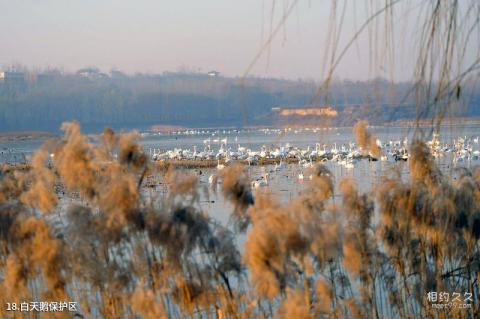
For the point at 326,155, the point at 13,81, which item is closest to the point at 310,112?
the point at 326,155

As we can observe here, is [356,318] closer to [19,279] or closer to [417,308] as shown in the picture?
[417,308]

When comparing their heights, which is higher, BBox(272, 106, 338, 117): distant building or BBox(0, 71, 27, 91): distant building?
BBox(0, 71, 27, 91): distant building

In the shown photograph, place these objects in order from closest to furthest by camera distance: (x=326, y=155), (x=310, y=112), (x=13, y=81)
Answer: (x=310, y=112) < (x=326, y=155) < (x=13, y=81)

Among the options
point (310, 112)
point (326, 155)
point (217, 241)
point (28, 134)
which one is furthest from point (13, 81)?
point (310, 112)

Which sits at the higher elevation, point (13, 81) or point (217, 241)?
point (13, 81)

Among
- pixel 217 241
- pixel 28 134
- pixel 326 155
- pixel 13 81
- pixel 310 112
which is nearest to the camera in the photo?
pixel 310 112

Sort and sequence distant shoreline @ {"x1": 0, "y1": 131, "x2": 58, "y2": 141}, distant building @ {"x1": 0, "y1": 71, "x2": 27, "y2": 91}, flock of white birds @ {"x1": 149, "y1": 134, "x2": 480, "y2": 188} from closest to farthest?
1. flock of white birds @ {"x1": 149, "y1": 134, "x2": 480, "y2": 188}
2. distant shoreline @ {"x1": 0, "y1": 131, "x2": 58, "y2": 141}
3. distant building @ {"x1": 0, "y1": 71, "x2": 27, "y2": 91}

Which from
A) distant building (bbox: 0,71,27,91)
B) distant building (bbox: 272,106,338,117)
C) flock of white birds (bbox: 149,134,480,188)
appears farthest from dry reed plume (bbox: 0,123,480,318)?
distant building (bbox: 0,71,27,91)

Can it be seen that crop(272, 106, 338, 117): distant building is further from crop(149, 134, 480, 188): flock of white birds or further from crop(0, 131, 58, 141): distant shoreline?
crop(0, 131, 58, 141): distant shoreline

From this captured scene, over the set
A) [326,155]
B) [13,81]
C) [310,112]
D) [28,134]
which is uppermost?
[13,81]

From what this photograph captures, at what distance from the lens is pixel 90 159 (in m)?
3.27

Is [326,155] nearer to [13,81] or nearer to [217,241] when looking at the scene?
[217,241]

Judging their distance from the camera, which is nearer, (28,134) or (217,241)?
(217,241)

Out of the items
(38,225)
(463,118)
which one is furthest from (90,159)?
(463,118)
